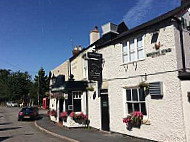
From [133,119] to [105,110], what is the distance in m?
2.85

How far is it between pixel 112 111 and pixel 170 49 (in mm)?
5010

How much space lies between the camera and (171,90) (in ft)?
26.3

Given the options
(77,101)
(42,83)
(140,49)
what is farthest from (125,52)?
(42,83)

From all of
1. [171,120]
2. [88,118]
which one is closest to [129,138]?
[171,120]

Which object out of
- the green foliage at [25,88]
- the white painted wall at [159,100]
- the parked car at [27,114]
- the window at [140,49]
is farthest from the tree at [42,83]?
the window at [140,49]

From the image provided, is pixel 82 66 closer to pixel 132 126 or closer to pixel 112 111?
pixel 112 111

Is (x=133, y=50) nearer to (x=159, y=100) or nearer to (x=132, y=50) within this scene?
(x=132, y=50)

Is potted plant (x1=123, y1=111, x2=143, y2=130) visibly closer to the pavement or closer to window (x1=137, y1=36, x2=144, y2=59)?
window (x1=137, y1=36, x2=144, y2=59)

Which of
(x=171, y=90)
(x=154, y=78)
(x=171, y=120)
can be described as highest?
(x=154, y=78)

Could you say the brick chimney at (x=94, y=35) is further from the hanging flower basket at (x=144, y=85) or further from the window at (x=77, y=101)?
the hanging flower basket at (x=144, y=85)

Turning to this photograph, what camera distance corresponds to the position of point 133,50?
32.9 ft

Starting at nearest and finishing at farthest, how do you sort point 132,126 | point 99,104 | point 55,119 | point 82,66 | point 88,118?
point 132,126, point 99,104, point 88,118, point 82,66, point 55,119

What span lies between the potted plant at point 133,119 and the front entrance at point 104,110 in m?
1.96

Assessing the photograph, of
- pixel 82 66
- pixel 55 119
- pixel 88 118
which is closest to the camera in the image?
pixel 88 118
